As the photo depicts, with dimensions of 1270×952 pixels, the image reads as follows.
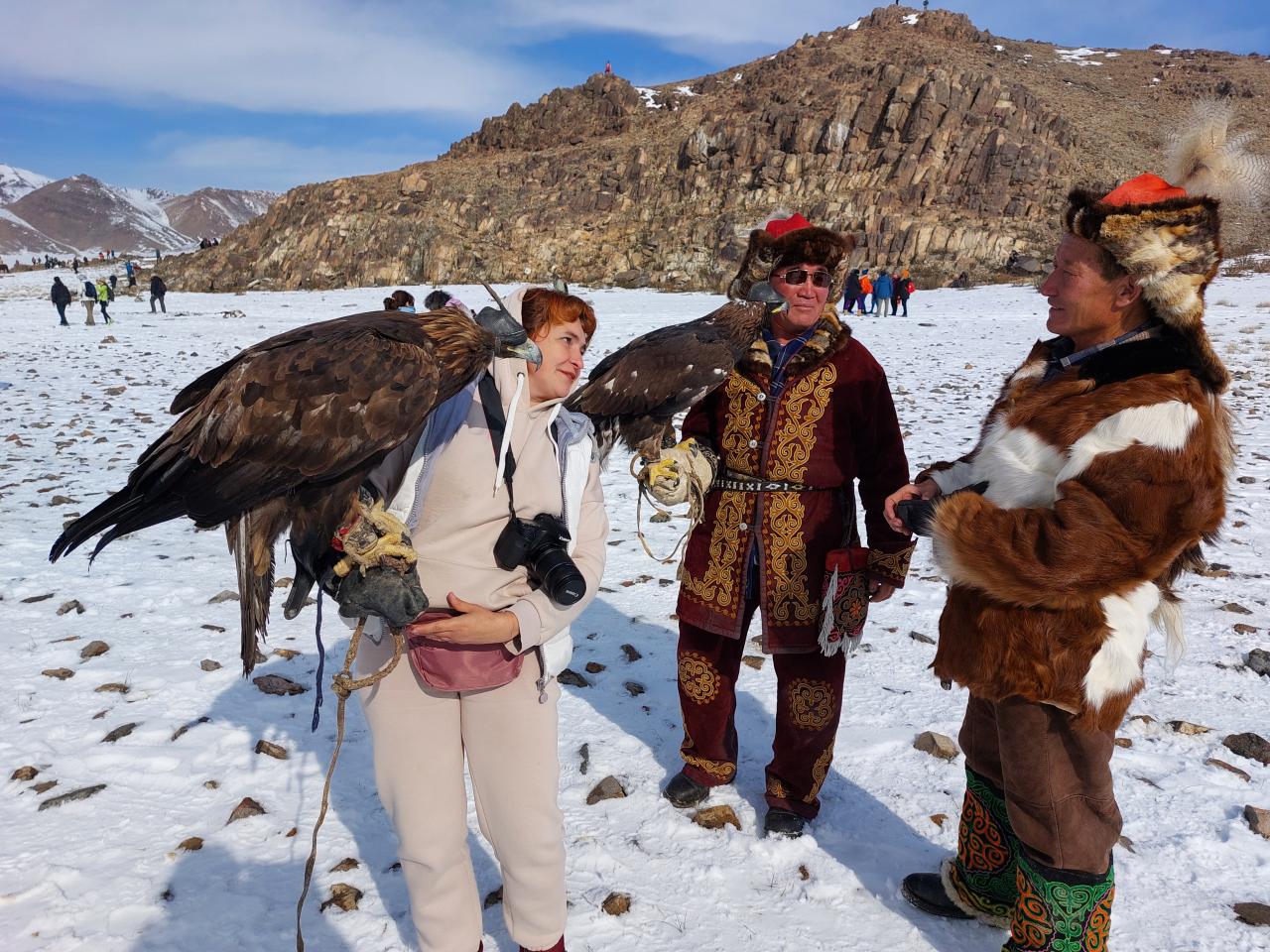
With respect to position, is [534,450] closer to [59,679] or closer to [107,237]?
[59,679]

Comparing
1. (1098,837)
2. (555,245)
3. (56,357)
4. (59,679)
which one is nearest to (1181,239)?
(1098,837)

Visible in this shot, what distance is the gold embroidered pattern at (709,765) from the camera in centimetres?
336

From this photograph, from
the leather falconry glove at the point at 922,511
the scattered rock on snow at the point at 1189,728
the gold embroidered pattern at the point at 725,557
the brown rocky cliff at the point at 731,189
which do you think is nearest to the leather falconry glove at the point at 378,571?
the leather falconry glove at the point at 922,511

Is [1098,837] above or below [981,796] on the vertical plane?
above

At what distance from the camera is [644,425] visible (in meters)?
4.48

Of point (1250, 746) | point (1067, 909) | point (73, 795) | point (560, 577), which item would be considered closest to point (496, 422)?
point (560, 577)

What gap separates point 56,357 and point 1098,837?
2045 cm

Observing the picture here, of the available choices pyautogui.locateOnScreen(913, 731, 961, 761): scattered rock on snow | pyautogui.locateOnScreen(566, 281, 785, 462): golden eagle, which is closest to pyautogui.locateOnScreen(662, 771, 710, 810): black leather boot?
pyautogui.locateOnScreen(913, 731, 961, 761): scattered rock on snow

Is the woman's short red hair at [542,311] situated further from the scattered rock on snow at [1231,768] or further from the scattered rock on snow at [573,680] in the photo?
the scattered rock on snow at [1231,768]

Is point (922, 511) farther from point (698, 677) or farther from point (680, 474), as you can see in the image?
point (698, 677)

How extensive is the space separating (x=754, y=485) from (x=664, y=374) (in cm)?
102

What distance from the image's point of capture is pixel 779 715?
322 cm

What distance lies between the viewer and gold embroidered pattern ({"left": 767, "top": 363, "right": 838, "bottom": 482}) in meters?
3.02

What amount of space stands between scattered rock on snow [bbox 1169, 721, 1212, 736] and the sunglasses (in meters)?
2.90
